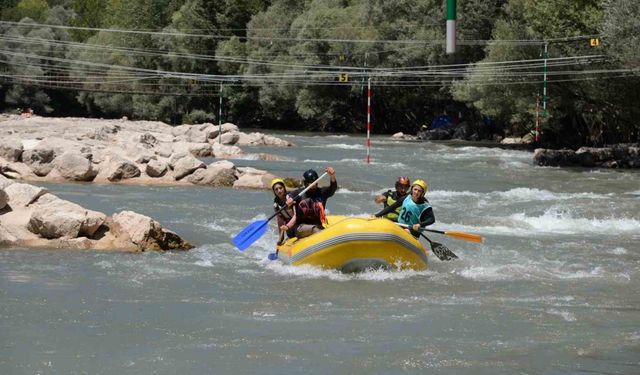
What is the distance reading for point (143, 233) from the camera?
13906 millimetres

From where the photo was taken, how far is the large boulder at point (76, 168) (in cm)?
2402

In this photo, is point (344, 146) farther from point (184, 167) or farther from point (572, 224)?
point (572, 224)

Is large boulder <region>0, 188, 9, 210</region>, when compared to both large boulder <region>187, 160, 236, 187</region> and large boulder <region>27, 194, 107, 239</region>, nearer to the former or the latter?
large boulder <region>27, 194, 107, 239</region>

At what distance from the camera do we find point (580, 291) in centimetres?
1170

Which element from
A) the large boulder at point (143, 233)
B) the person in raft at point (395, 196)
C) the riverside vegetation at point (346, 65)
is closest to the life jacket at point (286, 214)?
the person in raft at point (395, 196)

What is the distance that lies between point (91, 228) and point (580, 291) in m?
6.50

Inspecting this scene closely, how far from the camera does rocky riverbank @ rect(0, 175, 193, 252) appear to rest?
45.4 feet

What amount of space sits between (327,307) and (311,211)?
8.88 feet

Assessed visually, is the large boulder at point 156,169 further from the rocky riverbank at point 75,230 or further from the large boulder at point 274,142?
the large boulder at point 274,142

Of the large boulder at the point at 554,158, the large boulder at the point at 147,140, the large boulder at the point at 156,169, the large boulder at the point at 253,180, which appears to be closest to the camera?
the large boulder at the point at 253,180

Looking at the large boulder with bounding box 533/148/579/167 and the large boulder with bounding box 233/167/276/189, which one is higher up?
the large boulder with bounding box 233/167/276/189

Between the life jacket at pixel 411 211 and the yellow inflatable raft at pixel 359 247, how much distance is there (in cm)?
47

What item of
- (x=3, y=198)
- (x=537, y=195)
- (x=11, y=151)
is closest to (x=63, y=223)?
(x=3, y=198)

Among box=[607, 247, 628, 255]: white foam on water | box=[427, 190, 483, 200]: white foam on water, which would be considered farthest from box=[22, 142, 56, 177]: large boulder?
box=[607, 247, 628, 255]: white foam on water
